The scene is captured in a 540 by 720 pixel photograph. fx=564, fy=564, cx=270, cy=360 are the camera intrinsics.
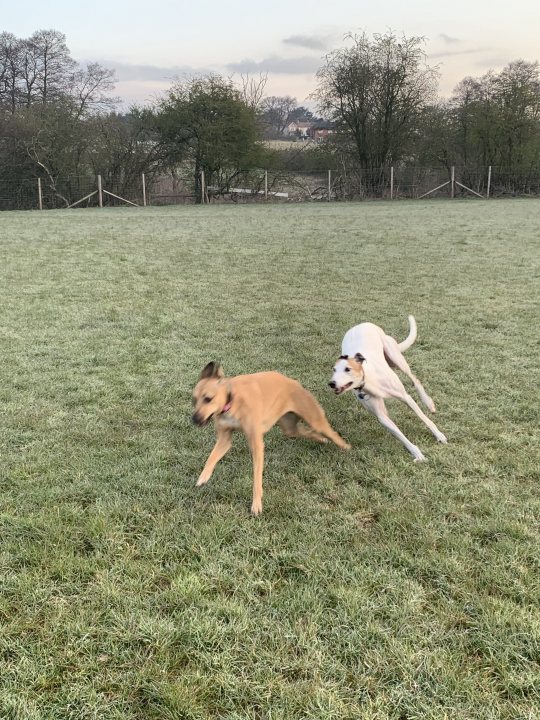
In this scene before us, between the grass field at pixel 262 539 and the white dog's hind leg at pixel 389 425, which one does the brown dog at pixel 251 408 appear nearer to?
the grass field at pixel 262 539

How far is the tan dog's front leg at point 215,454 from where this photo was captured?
299 cm

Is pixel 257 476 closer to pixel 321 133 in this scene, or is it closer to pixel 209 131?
pixel 209 131

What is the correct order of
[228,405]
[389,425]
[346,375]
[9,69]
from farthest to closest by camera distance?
[9,69], [389,425], [346,375], [228,405]

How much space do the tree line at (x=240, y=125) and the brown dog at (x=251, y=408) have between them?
86.8 ft

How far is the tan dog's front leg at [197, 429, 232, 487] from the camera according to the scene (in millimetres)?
2990

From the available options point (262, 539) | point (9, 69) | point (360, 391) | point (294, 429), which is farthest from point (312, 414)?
point (9, 69)

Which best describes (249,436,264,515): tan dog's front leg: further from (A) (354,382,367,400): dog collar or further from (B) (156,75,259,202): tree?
(B) (156,75,259,202): tree

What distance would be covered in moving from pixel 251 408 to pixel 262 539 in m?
0.66

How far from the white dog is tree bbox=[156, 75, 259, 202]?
26047 millimetres

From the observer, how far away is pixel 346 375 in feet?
10.7

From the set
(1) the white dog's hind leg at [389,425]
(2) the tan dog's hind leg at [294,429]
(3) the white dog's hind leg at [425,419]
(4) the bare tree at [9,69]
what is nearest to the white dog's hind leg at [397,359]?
(3) the white dog's hind leg at [425,419]

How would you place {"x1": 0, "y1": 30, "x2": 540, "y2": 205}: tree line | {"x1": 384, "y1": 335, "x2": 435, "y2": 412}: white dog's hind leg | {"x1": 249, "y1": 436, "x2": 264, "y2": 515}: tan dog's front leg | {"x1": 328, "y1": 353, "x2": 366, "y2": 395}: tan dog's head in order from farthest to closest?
{"x1": 0, "y1": 30, "x2": 540, "y2": 205}: tree line, {"x1": 384, "y1": 335, "x2": 435, "y2": 412}: white dog's hind leg, {"x1": 328, "y1": 353, "x2": 366, "y2": 395}: tan dog's head, {"x1": 249, "y1": 436, "x2": 264, "y2": 515}: tan dog's front leg

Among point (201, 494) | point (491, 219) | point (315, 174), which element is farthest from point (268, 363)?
point (315, 174)

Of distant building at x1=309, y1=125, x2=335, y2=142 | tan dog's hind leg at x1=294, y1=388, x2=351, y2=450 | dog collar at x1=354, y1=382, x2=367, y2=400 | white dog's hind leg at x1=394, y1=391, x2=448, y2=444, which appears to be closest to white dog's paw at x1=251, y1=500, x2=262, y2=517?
tan dog's hind leg at x1=294, y1=388, x2=351, y2=450
